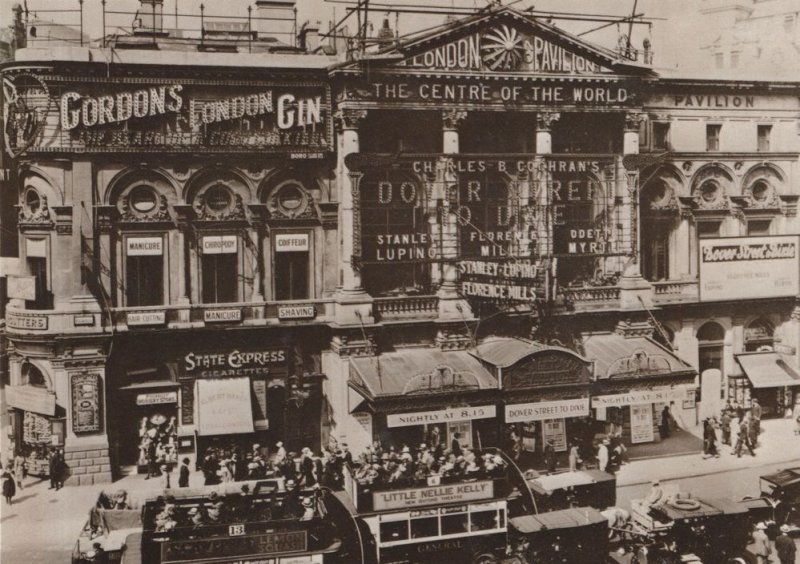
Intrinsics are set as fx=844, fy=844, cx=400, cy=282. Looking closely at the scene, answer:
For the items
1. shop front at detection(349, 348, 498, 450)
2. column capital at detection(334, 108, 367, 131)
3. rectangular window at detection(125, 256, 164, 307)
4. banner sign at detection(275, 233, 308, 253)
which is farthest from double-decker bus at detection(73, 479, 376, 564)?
column capital at detection(334, 108, 367, 131)

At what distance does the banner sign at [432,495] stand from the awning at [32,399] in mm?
15928

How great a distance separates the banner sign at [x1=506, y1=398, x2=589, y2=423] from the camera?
103 feet

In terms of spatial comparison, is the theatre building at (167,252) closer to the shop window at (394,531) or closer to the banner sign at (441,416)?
the banner sign at (441,416)

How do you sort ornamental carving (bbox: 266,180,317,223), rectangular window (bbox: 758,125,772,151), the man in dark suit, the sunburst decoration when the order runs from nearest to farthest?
the man in dark suit → ornamental carving (bbox: 266,180,317,223) → the sunburst decoration → rectangular window (bbox: 758,125,772,151)

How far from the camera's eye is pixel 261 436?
33656 mm

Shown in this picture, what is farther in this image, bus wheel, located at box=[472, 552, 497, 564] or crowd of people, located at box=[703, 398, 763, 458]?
crowd of people, located at box=[703, 398, 763, 458]

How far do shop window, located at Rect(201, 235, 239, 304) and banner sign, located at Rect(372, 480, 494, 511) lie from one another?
48.0 ft

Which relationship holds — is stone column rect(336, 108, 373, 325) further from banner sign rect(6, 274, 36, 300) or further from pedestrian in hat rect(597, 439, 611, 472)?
banner sign rect(6, 274, 36, 300)

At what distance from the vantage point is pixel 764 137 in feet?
135

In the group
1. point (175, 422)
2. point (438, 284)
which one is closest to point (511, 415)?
point (438, 284)

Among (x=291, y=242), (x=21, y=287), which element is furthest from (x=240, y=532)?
(x=21, y=287)

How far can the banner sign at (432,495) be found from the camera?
21.8 m

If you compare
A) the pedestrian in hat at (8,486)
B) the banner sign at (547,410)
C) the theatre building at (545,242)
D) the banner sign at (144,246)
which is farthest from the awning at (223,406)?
the banner sign at (547,410)

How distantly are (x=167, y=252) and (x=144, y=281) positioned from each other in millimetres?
1436
